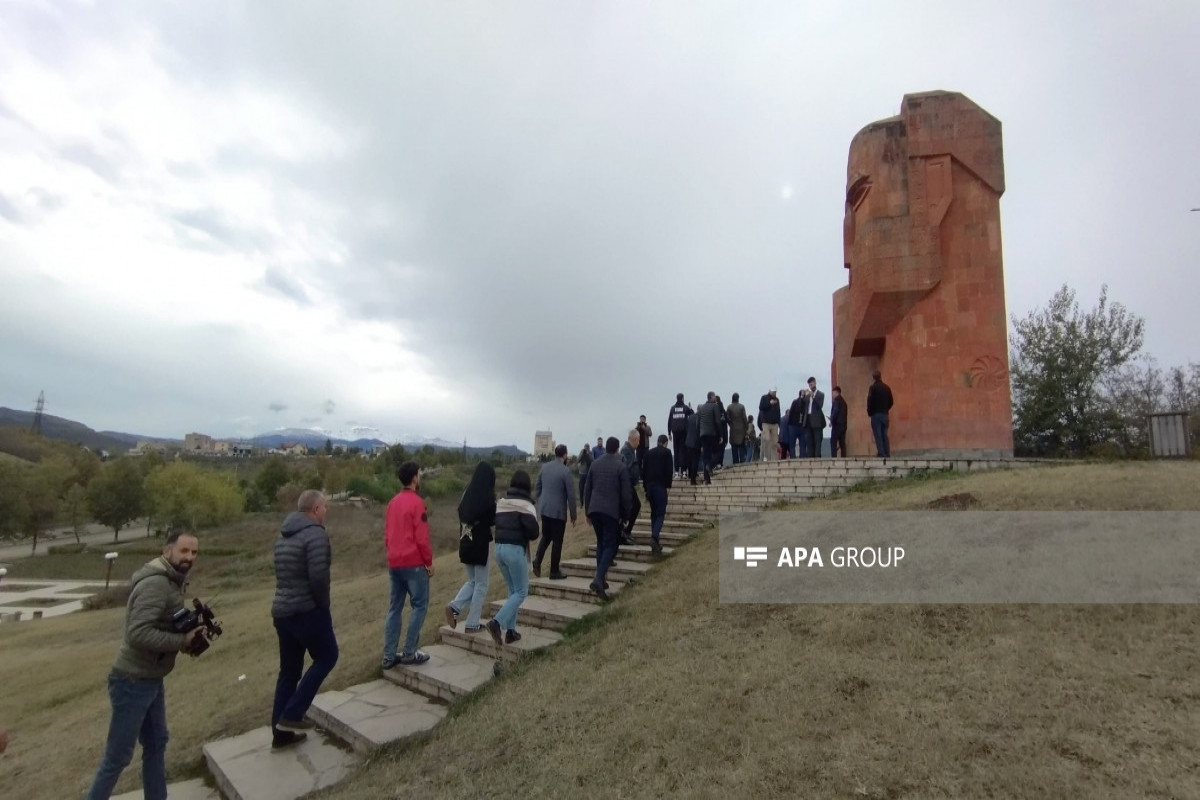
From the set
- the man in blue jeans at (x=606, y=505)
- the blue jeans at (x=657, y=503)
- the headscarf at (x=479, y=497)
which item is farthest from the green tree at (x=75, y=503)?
the man in blue jeans at (x=606, y=505)

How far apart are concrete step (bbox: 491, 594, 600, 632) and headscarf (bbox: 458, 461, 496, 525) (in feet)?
4.62

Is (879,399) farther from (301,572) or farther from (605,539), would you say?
(301,572)

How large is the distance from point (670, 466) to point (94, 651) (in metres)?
13.7

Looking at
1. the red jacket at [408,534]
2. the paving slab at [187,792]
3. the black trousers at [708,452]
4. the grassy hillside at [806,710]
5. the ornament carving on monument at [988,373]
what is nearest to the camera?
the grassy hillside at [806,710]

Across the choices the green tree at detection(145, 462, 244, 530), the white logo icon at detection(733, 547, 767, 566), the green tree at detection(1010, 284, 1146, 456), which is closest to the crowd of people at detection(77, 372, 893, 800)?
the white logo icon at detection(733, 547, 767, 566)

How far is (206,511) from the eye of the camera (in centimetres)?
4931

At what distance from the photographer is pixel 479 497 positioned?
21.3 ft

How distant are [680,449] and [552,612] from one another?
7349 mm

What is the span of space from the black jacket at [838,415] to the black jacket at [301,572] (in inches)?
489

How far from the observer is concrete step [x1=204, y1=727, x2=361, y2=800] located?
450cm

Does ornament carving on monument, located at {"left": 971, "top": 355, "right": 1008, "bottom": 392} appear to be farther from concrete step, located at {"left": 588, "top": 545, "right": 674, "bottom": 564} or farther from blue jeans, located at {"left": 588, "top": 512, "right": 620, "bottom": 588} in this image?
blue jeans, located at {"left": 588, "top": 512, "right": 620, "bottom": 588}

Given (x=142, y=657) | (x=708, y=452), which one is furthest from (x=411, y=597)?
(x=708, y=452)

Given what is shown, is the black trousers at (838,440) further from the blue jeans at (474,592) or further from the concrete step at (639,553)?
the blue jeans at (474,592)

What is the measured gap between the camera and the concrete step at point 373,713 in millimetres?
4953
